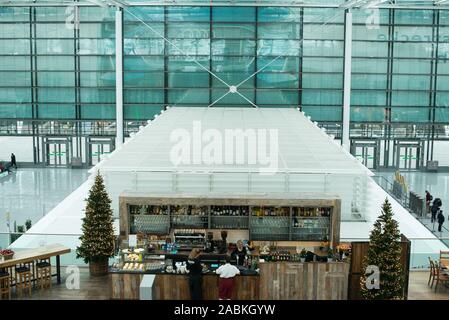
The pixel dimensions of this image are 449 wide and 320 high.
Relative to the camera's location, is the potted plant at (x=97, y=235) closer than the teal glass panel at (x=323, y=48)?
Yes

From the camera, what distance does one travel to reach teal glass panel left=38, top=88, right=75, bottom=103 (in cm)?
2898

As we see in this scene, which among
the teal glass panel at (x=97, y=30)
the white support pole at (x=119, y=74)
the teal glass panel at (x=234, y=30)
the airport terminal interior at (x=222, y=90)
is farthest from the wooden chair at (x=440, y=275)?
the teal glass panel at (x=97, y=30)

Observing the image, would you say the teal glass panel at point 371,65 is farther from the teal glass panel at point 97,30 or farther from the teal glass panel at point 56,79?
the teal glass panel at point 56,79

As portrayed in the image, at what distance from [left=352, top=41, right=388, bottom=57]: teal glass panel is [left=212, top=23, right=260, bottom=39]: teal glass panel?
4769 millimetres

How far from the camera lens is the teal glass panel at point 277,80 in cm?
2811

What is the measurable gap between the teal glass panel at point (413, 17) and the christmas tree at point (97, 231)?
19667 millimetres

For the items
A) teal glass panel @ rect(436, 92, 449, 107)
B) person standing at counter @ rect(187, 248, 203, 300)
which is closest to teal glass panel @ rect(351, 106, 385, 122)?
teal glass panel @ rect(436, 92, 449, 107)

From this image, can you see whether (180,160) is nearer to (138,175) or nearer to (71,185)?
(138,175)

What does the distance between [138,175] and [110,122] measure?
15283mm

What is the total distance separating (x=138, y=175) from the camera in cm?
1489

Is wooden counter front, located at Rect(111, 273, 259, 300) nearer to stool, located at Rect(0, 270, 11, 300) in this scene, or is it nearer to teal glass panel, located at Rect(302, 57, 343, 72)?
stool, located at Rect(0, 270, 11, 300)

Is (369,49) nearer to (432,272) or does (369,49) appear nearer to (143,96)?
(143,96)

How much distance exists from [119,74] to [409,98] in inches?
525

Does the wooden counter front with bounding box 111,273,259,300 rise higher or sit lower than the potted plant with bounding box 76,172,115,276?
lower
